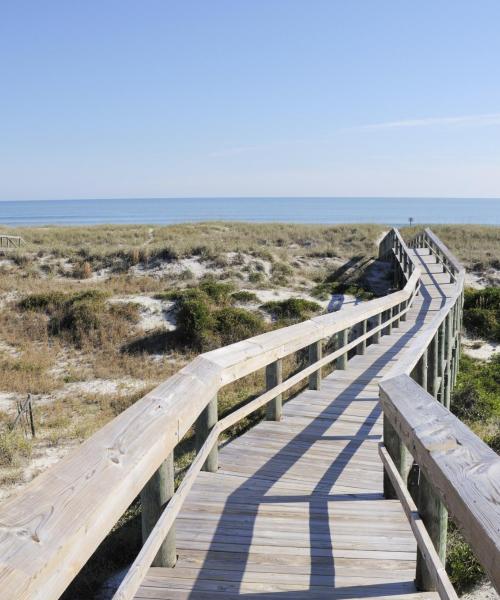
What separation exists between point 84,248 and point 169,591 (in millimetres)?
27299

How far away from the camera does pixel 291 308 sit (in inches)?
808

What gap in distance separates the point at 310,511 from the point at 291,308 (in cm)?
1654

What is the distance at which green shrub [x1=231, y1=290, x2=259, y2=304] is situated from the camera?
21456mm

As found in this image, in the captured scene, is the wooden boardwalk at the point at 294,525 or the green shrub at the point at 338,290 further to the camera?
the green shrub at the point at 338,290

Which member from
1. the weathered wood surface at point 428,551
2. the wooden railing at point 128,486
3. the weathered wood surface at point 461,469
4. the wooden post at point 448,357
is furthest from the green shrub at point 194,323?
the weathered wood surface at point 461,469

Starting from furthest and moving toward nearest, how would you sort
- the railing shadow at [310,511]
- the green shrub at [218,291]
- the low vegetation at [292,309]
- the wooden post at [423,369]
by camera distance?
the green shrub at [218,291] → the low vegetation at [292,309] → the wooden post at [423,369] → the railing shadow at [310,511]

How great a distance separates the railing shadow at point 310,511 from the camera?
308cm

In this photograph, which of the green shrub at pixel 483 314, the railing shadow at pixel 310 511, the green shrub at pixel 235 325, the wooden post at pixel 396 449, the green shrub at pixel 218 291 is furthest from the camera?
the green shrub at pixel 218 291

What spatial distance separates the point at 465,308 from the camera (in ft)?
68.0

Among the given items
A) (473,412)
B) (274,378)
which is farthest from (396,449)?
(473,412)

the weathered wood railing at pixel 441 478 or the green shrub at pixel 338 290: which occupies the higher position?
the weathered wood railing at pixel 441 478

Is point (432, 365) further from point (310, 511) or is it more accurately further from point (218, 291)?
point (218, 291)

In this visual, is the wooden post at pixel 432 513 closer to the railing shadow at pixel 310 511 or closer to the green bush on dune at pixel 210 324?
the railing shadow at pixel 310 511

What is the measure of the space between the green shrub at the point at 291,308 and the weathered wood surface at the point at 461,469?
1747 cm
